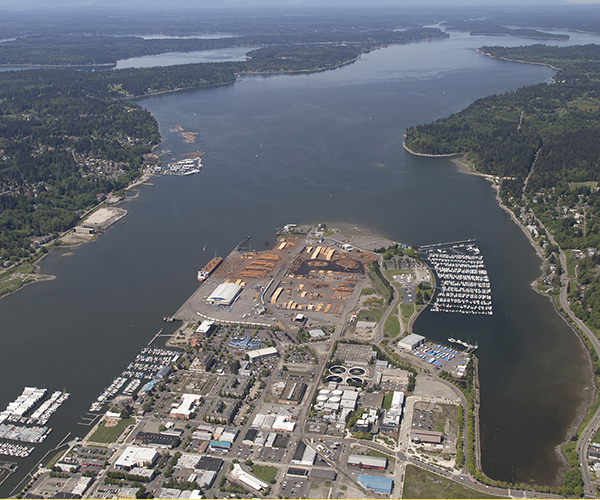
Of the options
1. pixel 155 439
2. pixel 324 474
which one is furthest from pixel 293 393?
pixel 155 439

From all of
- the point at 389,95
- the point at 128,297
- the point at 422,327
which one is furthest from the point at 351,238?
the point at 389,95

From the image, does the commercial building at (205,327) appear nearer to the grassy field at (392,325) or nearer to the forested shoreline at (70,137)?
the grassy field at (392,325)

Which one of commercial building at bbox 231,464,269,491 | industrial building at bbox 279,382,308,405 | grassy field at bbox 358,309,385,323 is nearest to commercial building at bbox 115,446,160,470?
commercial building at bbox 231,464,269,491

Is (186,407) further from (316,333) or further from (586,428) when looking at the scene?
(586,428)

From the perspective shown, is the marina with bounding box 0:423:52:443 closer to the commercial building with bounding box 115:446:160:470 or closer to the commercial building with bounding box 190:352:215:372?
the commercial building with bounding box 115:446:160:470

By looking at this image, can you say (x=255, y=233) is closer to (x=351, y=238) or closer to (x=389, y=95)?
(x=351, y=238)

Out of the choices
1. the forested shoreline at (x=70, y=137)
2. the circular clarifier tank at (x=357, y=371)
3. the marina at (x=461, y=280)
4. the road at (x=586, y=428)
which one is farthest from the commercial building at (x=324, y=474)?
the forested shoreline at (x=70, y=137)

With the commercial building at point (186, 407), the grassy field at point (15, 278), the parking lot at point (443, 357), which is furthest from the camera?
the grassy field at point (15, 278)
